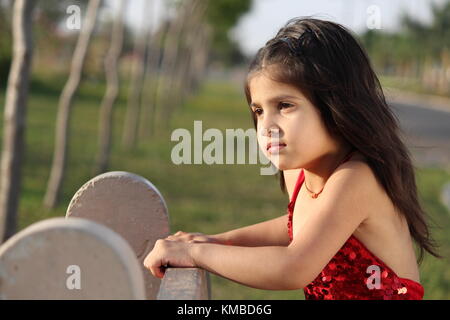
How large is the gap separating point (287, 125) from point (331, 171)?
10.0 inches

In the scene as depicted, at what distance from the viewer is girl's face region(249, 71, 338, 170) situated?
173cm

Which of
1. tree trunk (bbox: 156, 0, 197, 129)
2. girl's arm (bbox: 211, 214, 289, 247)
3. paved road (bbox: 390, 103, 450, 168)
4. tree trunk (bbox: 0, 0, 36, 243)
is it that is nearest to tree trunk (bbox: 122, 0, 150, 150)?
paved road (bbox: 390, 103, 450, 168)

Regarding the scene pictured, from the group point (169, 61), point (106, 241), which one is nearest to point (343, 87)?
point (106, 241)

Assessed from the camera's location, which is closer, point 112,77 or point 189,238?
point 189,238

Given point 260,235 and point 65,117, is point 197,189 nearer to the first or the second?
point 65,117

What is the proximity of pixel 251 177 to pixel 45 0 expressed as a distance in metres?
37.8

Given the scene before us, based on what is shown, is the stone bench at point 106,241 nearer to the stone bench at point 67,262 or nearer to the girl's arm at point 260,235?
the stone bench at point 67,262

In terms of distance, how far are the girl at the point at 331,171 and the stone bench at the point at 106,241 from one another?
0.35 ft

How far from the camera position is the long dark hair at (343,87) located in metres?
1.78

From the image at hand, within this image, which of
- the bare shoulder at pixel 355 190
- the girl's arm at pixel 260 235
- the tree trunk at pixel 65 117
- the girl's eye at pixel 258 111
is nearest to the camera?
the bare shoulder at pixel 355 190

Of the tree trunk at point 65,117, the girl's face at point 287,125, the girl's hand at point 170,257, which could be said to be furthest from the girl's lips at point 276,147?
the tree trunk at point 65,117

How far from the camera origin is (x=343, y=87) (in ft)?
5.96

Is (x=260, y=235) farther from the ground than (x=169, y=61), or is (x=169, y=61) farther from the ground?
(x=169, y=61)
